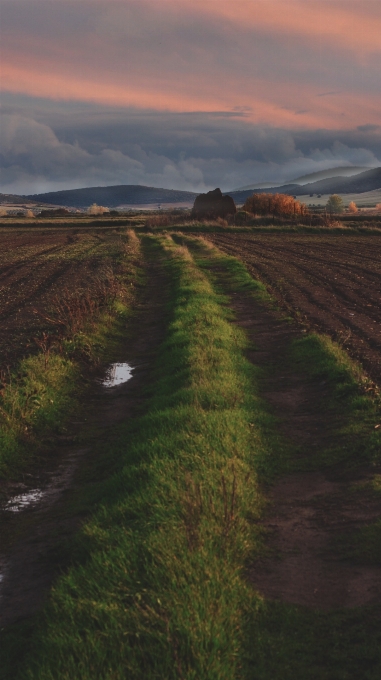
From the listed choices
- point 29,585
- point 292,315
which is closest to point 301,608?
point 29,585

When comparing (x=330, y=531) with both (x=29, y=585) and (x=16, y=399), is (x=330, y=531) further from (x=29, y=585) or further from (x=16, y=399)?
(x=16, y=399)

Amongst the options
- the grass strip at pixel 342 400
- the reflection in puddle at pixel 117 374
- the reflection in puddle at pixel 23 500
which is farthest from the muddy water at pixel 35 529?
the grass strip at pixel 342 400

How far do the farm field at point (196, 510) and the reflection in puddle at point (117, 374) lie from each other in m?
0.09

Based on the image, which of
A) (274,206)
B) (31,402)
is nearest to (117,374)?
(31,402)

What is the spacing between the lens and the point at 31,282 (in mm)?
26812

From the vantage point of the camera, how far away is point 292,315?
1752 centimetres

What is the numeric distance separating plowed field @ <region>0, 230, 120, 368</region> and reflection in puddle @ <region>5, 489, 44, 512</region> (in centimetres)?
507

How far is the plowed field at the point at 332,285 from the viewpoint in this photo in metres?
14.7

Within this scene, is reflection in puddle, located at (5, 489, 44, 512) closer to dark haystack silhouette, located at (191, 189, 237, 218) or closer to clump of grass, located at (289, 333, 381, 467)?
clump of grass, located at (289, 333, 381, 467)

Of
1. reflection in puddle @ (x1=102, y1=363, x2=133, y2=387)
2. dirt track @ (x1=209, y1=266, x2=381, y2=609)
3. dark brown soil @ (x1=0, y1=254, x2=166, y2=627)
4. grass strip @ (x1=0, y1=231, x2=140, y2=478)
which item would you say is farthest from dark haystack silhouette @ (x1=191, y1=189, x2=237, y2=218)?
dirt track @ (x1=209, y1=266, x2=381, y2=609)

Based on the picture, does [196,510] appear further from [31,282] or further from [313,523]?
[31,282]

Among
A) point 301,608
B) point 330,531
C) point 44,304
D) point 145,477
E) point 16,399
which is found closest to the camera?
point 301,608

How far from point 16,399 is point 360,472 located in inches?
198

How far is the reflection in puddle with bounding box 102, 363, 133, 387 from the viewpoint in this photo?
40.3 feet
